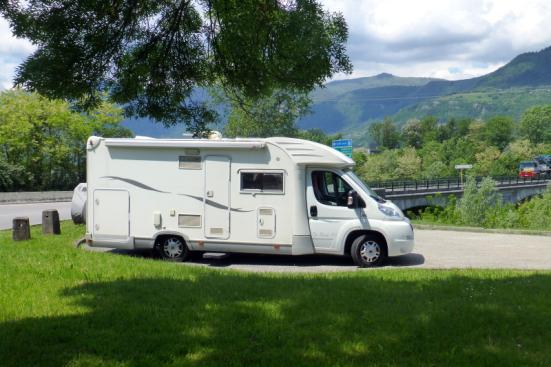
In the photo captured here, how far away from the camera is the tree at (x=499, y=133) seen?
5733 inches

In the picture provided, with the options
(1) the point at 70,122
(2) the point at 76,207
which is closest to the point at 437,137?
(1) the point at 70,122

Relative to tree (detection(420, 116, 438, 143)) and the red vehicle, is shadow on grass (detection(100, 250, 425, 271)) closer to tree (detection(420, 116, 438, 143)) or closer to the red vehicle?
the red vehicle

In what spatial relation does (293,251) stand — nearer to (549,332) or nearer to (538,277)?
(538,277)

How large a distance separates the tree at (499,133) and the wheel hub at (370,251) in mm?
142606

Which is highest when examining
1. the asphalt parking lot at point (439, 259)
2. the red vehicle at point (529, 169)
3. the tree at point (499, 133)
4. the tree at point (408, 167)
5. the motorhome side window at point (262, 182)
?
the tree at point (499, 133)

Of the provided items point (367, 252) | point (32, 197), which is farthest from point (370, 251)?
point (32, 197)

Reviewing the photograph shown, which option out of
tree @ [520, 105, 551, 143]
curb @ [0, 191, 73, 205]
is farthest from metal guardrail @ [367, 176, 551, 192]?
tree @ [520, 105, 551, 143]

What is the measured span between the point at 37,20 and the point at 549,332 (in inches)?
243

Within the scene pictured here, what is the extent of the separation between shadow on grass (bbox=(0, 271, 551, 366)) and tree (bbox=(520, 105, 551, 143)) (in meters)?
156

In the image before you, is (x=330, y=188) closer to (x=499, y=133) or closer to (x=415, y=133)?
(x=499, y=133)

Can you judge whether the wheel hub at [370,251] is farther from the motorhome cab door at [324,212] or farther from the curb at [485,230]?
the curb at [485,230]

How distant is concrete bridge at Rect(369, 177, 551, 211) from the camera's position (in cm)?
5200

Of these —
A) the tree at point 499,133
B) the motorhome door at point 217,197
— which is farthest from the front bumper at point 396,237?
the tree at point 499,133

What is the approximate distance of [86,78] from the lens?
683 centimetres
